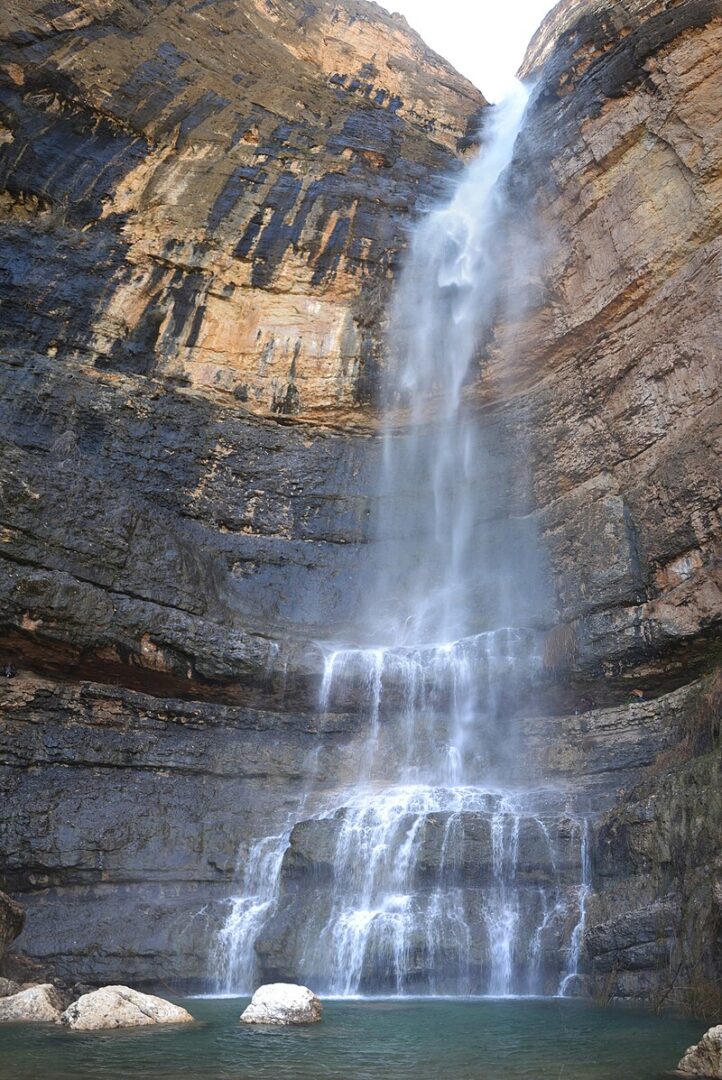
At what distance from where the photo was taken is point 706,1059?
6402 mm

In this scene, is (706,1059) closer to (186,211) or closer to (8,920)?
(8,920)

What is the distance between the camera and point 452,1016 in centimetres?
1038

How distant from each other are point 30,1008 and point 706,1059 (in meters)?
7.39

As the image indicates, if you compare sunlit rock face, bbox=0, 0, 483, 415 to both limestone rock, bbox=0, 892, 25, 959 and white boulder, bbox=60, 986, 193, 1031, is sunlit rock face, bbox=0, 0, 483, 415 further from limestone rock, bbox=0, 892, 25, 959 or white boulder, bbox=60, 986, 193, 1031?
white boulder, bbox=60, 986, 193, 1031

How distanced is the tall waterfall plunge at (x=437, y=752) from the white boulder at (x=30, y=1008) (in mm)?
5137

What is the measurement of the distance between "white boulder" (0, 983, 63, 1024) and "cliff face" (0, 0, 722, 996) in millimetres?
5571

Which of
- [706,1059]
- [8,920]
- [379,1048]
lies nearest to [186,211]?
[8,920]

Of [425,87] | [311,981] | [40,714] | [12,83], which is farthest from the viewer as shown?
[425,87]

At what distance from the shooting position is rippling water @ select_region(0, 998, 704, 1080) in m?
6.80

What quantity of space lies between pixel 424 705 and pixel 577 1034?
11.0m

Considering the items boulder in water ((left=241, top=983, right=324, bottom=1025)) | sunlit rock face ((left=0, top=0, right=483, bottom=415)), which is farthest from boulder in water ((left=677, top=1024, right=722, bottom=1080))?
sunlit rock face ((left=0, top=0, right=483, bottom=415))

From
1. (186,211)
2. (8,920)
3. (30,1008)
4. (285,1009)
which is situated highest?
(186,211)

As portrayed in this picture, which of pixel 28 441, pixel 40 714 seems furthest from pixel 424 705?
pixel 28 441

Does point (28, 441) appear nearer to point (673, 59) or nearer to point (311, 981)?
point (311, 981)
